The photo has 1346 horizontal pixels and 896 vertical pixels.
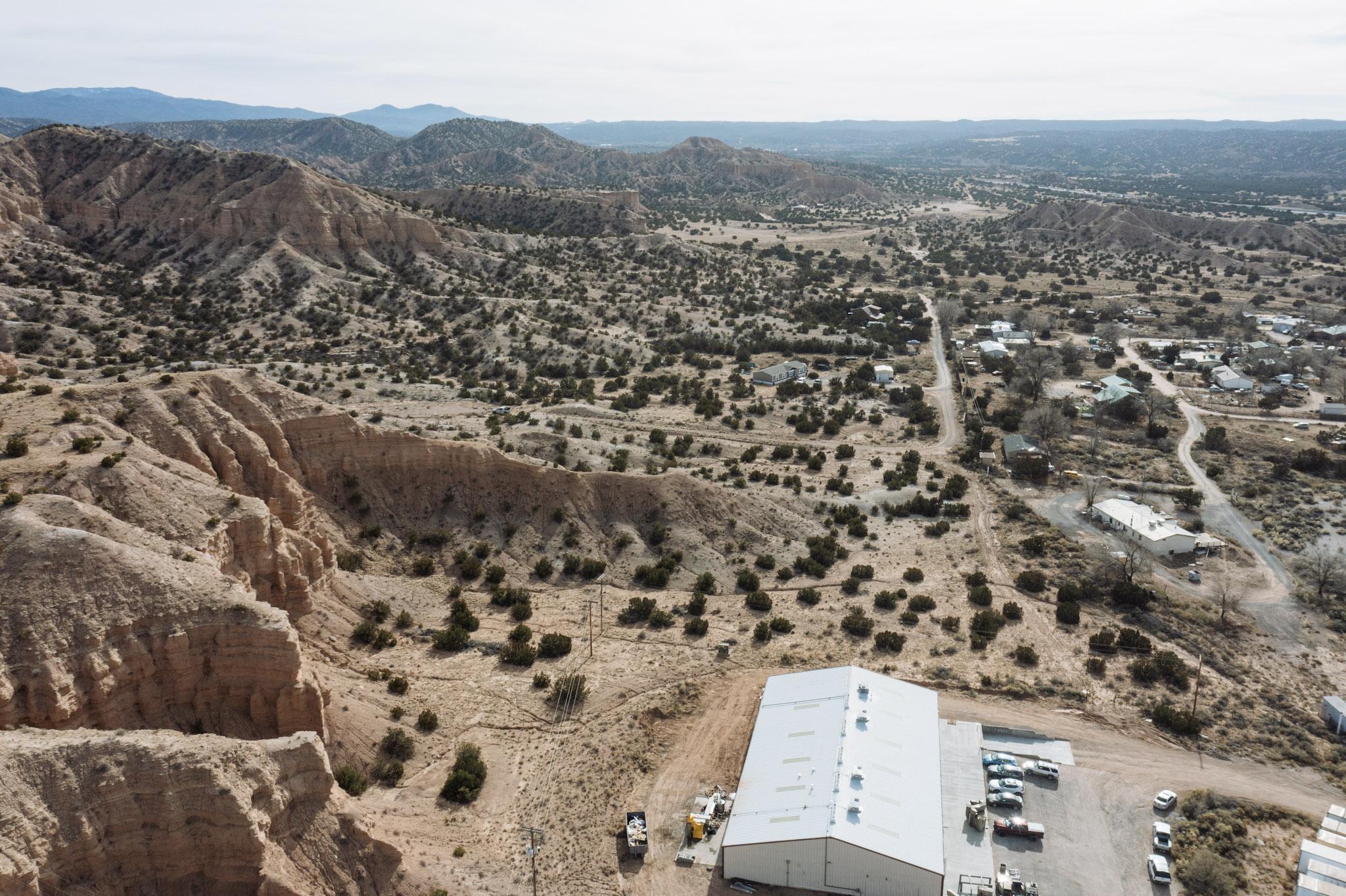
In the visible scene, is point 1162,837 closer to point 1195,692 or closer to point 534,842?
point 1195,692

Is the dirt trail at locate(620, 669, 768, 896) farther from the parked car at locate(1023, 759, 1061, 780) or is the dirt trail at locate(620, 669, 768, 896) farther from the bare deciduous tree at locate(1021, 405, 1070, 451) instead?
the bare deciduous tree at locate(1021, 405, 1070, 451)

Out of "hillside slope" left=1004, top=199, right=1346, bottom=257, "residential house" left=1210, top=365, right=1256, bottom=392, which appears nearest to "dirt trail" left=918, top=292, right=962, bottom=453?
"residential house" left=1210, top=365, right=1256, bottom=392

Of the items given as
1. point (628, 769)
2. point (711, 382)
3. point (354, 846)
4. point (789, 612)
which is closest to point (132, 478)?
point (354, 846)

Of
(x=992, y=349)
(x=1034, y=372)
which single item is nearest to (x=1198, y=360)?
(x=992, y=349)

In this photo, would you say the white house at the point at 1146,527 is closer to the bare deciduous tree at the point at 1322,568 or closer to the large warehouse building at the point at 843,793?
the bare deciduous tree at the point at 1322,568

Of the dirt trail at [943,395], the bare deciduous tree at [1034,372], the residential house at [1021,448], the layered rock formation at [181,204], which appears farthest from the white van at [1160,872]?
the layered rock formation at [181,204]
